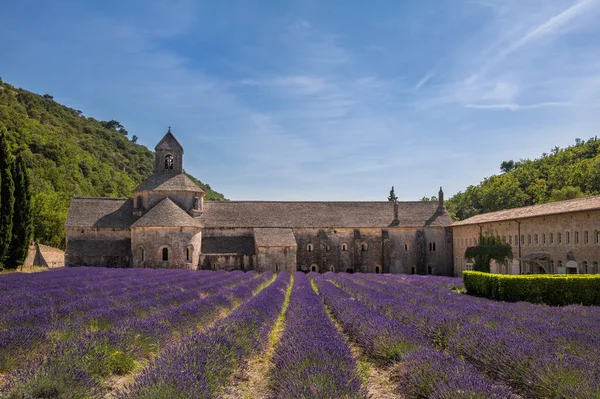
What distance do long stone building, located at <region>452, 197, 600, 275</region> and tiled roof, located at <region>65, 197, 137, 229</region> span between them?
29.5 meters

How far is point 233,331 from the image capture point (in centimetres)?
954

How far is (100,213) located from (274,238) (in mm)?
15450

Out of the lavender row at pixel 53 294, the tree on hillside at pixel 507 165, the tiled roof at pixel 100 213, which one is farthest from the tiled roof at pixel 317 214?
the tree on hillside at pixel 507 165

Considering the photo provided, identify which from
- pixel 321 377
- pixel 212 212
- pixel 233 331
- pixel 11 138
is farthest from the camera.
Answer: pixel 11 138

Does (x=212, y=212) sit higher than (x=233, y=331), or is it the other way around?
(x=212, y=212)

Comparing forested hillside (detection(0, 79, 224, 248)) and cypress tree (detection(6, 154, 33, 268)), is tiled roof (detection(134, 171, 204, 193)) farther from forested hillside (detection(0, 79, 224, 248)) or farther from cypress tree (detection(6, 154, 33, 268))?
forested hillside (detection(0, 79, 224, 248))

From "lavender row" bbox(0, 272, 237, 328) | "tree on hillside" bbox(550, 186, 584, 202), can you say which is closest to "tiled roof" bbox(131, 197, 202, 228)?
"lavender row" bbox(0, 272, 237, 328)

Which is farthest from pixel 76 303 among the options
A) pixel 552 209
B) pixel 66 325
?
pixel 552 209

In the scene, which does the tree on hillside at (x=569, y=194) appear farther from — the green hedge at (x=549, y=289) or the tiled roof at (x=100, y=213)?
the tiled roof at (x=100, y=213)

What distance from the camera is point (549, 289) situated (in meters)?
19.2

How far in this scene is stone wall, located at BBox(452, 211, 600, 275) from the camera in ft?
83.1

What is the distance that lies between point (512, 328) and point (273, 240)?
30415 mm

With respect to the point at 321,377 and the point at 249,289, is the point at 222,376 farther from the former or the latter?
the point at 249,289

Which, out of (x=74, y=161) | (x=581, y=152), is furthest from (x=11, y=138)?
(x=581, y=152)
